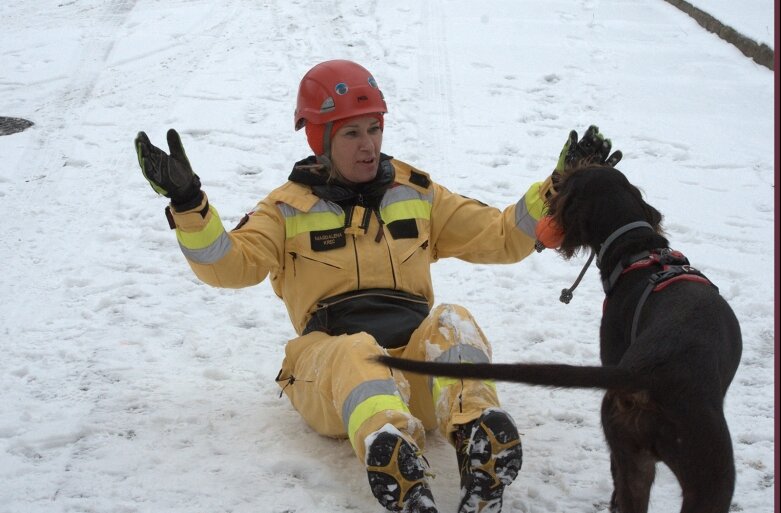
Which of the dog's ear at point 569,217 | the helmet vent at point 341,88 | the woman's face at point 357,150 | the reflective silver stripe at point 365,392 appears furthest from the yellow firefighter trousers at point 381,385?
the helmet vent at point 341,88

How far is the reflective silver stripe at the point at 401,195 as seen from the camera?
3.32 m

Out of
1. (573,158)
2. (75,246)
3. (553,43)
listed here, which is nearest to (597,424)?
(573,158)

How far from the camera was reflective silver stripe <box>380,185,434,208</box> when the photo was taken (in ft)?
10.9

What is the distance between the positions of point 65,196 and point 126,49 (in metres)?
3.10

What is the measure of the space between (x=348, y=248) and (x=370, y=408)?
748 millimetres

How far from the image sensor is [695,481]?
209cm

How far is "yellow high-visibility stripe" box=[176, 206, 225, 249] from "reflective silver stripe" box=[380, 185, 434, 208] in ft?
2.27

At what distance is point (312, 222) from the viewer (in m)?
3.22

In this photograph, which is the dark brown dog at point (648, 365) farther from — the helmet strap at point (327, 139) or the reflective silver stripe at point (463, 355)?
the helmet strap at point (327, 139)

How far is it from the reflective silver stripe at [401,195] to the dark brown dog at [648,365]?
754mm

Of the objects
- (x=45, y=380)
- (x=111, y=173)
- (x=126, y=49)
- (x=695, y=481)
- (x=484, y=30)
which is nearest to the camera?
(x=695, y=481)

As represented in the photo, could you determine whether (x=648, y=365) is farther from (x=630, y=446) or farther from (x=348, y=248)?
(x=348, y=248)

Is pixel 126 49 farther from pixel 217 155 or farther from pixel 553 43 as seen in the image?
pixel 553 43

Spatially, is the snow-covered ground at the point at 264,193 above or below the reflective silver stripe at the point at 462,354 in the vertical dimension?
below
